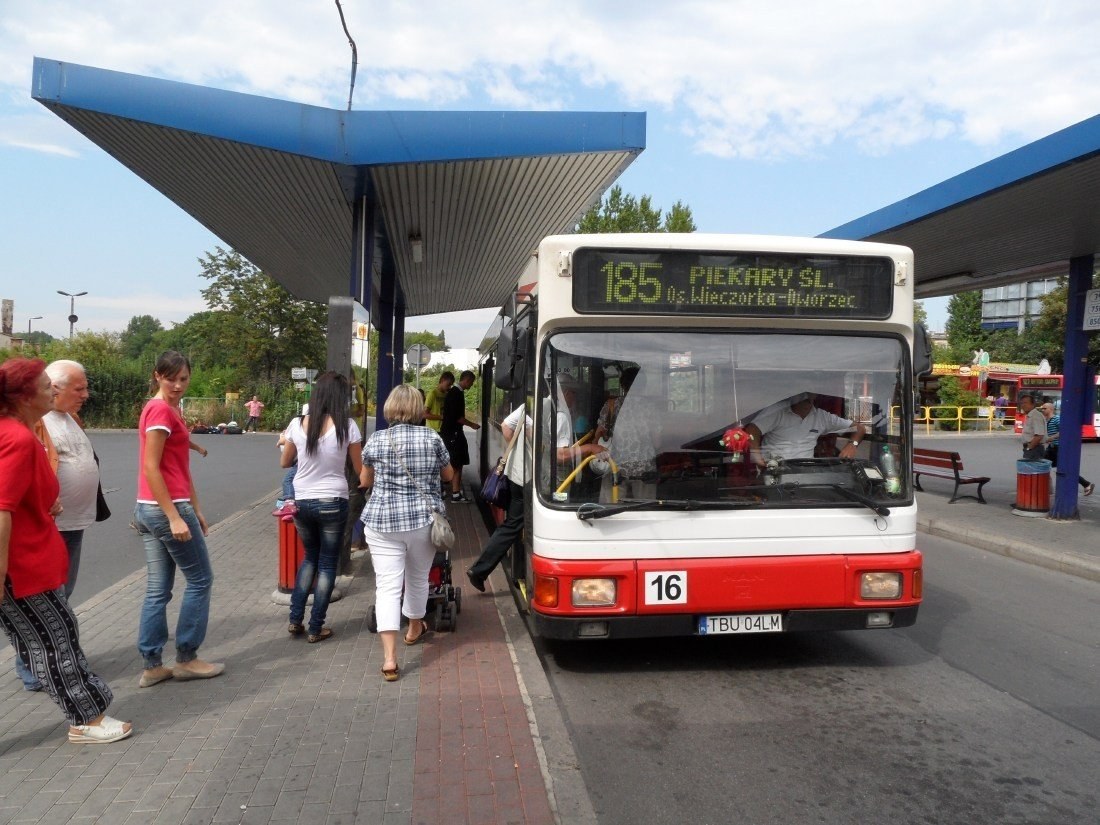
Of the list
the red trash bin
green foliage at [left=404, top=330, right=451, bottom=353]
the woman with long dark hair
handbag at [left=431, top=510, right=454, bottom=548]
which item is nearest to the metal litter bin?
handbag at [left=431, top=510, right=454, bottom=548]

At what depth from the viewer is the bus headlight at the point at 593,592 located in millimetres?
4965

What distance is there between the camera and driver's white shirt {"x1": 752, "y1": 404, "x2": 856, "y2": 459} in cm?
516

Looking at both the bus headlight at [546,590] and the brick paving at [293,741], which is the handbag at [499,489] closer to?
the brick paving at [293,741]

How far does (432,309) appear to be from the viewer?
2489cm

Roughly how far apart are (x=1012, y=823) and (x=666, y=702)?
1.88m

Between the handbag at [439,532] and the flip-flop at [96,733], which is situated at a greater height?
the handbag at [439,532]

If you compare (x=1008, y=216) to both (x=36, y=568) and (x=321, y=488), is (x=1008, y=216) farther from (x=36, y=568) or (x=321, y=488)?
(x=36, y=568)

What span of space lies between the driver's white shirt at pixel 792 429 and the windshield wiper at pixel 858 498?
0.19 meters

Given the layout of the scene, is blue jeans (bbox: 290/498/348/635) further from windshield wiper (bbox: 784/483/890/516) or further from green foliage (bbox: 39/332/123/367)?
green foliage (bbox: 39/332/123/367)

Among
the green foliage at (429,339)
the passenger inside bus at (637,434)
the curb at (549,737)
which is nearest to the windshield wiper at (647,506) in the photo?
the passenger inside bus at (637,434)

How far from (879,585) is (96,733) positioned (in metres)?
4.26

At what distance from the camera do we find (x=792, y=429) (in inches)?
205

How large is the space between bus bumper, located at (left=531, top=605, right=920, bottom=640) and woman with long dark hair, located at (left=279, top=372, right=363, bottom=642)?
1525mm

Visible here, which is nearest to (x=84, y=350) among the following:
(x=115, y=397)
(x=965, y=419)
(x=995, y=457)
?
(x=115, y=397)
